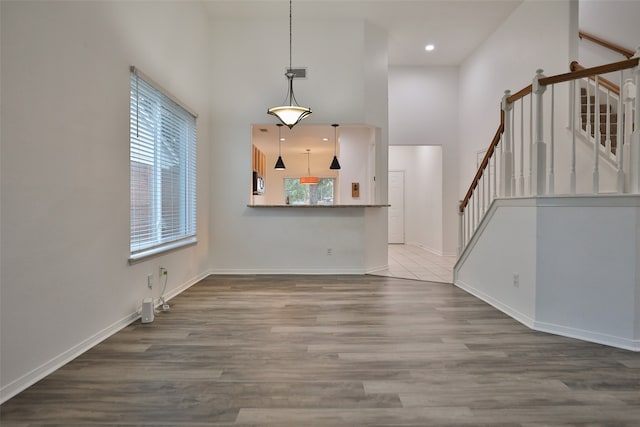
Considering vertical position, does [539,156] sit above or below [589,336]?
above

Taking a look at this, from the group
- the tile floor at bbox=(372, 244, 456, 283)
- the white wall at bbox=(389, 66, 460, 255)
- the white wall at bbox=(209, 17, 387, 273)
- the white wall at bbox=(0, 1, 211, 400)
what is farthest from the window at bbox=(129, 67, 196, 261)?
the white wall at bbox=(389, 66, 460, 255)

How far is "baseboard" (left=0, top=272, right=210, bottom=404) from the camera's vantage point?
1.96m

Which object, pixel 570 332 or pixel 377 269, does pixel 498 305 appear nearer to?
pixel 570 332

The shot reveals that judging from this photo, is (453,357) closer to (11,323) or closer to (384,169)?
(11,323)

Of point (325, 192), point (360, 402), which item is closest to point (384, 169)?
point (360, 402)

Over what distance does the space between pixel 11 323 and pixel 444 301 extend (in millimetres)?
3690

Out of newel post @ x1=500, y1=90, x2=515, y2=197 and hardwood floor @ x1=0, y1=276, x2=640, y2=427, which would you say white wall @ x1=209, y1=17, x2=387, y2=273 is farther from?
newel post @ x1=500, y1=90, x2=515, y2=197

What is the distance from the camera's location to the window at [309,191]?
11.3 metres

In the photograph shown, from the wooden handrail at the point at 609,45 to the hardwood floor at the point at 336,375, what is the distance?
4486 mm

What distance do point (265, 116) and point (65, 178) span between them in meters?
3.44

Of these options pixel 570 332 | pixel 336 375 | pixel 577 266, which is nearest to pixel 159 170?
pixel 336 375

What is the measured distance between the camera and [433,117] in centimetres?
750

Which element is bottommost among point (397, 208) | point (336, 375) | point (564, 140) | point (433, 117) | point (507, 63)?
point (336, 375)

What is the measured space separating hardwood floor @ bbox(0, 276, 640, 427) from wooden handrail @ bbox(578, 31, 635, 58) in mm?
4486
